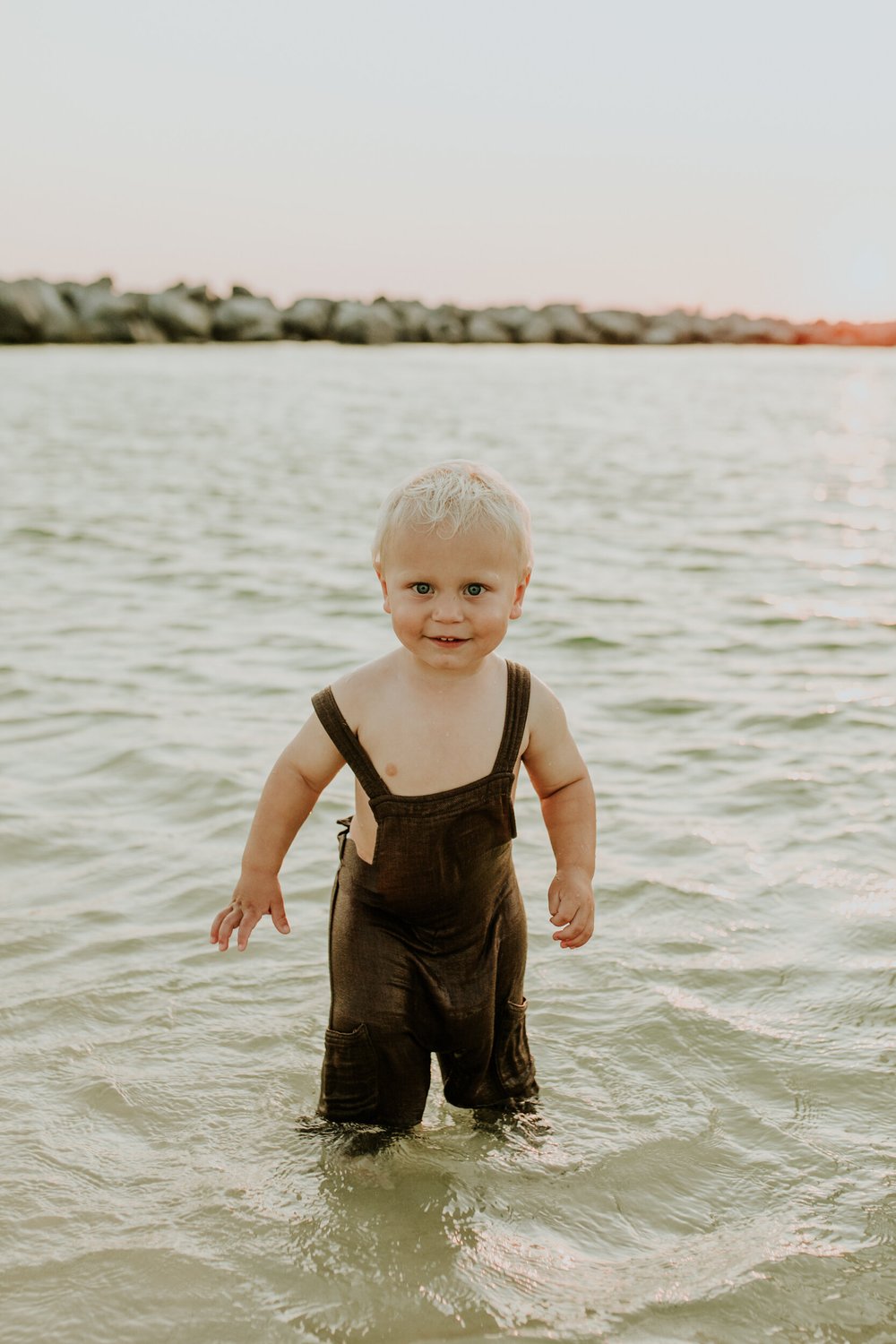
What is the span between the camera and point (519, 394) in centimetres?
2980

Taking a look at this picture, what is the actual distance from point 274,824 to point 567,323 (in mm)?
60780

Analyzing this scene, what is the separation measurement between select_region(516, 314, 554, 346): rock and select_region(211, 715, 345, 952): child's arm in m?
59.5

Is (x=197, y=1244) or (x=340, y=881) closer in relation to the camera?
(x=197, y=1244)

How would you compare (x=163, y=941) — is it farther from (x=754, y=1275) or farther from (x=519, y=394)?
(x=519, y=394)

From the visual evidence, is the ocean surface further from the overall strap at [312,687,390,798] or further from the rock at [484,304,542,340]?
the rock at [484,304,542,340]

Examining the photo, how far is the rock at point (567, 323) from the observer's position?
200 feet

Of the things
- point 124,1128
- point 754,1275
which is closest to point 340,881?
point 124,1128

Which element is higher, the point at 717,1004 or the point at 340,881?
the point at 340,881

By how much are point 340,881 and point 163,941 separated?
1143mm

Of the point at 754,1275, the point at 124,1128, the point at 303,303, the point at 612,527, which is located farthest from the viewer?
the point at 303,303

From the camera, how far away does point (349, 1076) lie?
2.70 metres

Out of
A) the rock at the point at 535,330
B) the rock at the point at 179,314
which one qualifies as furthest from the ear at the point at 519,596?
the rock at the point at 535,330

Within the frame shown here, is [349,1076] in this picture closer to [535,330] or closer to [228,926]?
[228,926]

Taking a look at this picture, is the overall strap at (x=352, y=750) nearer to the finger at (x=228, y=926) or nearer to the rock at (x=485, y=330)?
the finger at (x=228, y=926)
